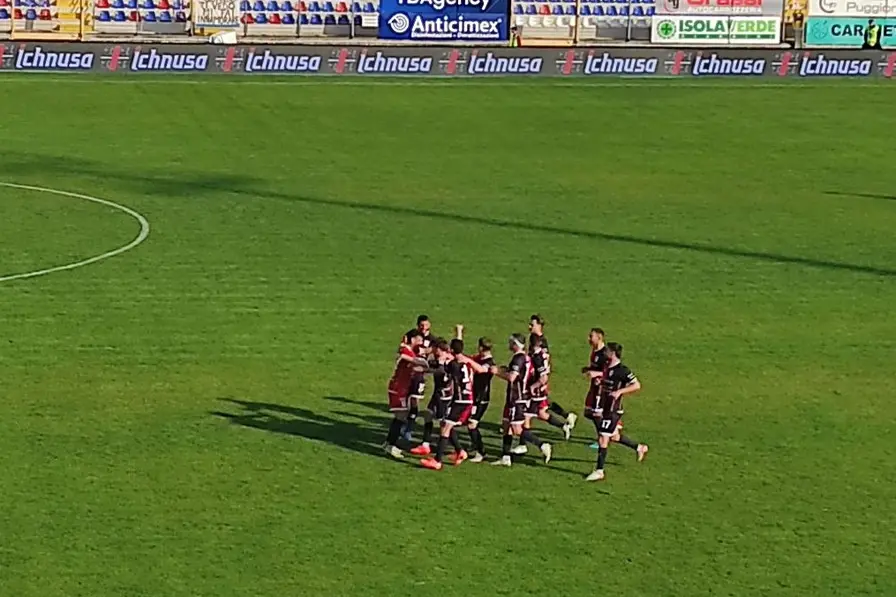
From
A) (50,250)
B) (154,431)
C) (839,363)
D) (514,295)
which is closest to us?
(154,431)

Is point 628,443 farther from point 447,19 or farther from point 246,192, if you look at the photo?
point 447,19

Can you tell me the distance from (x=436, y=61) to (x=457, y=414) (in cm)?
3554

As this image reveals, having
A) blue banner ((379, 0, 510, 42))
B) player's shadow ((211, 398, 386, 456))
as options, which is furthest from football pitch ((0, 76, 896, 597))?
blue banner ((379, 0, 510, 42))

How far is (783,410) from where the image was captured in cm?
1892

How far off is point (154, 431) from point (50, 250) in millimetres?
9264

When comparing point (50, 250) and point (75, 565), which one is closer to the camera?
point (75, 565)

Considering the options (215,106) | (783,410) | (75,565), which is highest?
(215,106)

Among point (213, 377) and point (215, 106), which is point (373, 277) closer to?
point (213, 377)

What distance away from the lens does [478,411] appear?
17109 millimetres

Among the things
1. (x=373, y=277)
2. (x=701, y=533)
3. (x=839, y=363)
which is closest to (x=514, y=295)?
(x=373, y=277)

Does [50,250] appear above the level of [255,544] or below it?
above

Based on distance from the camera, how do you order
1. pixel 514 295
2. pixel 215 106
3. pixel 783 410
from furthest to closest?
pixel 215 106 < pixel 514 295 < pixel 783 410

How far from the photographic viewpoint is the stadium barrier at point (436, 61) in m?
48.9

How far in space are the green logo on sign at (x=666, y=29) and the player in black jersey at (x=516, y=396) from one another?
3993 cm
